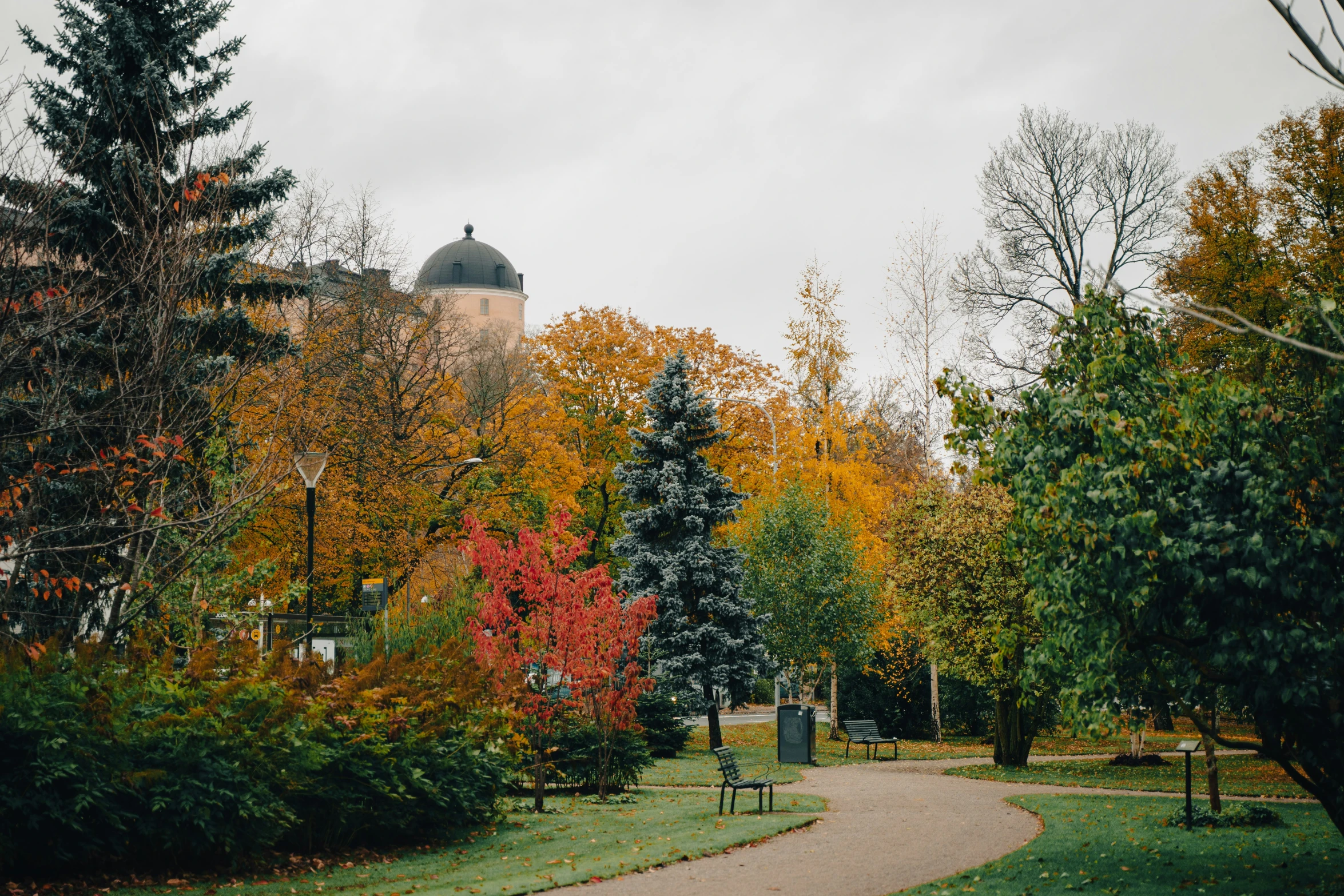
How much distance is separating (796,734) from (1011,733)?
4.56 metres

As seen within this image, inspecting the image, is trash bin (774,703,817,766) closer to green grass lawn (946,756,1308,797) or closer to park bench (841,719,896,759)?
park bench (841,719,896,759)

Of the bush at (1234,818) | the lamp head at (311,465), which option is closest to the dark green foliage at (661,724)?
the lamp head at (311,465)

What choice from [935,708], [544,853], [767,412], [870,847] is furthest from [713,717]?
[544,853]

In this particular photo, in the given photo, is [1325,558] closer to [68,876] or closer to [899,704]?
[68,876]

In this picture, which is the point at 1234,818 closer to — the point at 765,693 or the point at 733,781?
the point at 733,781

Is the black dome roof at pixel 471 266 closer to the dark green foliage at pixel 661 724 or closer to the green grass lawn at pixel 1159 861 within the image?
the dark green foliage at pixel 661 724

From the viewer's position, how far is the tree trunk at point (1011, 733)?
2128 cm

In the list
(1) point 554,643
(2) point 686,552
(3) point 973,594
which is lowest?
(1) point 554,643

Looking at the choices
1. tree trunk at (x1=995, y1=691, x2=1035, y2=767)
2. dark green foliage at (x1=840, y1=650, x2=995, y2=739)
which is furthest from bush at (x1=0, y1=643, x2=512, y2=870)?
dark green foliage at (x1=840, y1=650, x2=995, y2=739)

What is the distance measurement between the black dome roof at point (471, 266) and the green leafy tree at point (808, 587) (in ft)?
205

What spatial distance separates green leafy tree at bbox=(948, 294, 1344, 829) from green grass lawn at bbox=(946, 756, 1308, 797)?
8.28 meters

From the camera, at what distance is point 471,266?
87312mm

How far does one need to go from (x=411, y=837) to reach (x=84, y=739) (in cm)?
427

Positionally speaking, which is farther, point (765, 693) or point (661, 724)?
point (765, 693)
